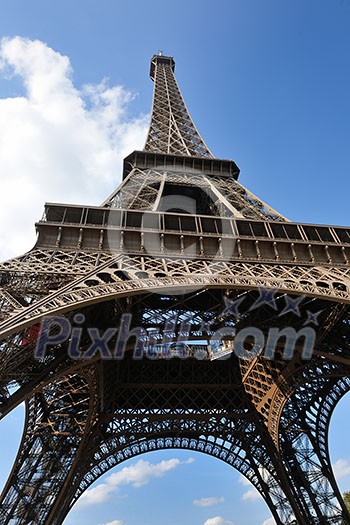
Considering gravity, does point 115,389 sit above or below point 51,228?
below

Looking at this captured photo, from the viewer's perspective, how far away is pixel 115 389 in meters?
21.4

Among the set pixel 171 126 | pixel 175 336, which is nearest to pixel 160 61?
pixel 171 126

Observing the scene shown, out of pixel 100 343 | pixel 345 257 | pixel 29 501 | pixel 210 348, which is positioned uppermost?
pixel 210 348

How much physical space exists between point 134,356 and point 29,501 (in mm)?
8431

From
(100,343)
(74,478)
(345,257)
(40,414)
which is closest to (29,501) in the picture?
(74,478)

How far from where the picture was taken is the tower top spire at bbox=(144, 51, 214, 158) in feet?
95.3

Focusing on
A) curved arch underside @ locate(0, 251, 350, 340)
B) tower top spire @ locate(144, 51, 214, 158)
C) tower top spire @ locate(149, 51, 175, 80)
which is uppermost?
tower top spire @ locate(149, 51, 175, 80)

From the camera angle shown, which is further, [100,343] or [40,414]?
[40,414]

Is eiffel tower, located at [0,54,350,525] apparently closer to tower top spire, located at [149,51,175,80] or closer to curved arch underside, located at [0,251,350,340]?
curved arch underside, located at [0,251,350,340]

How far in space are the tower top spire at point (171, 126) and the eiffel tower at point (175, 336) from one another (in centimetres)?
49

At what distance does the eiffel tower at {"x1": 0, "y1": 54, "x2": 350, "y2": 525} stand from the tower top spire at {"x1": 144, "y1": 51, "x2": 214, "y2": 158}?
485mm

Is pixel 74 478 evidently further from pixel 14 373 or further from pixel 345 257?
pixel 345 257

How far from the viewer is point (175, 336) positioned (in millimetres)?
15523

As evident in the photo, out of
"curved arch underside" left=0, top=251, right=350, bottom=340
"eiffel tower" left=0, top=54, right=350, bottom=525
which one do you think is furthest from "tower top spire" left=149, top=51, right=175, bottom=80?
"curved arch underside" left=0, top=251, right=350, bottom=340
